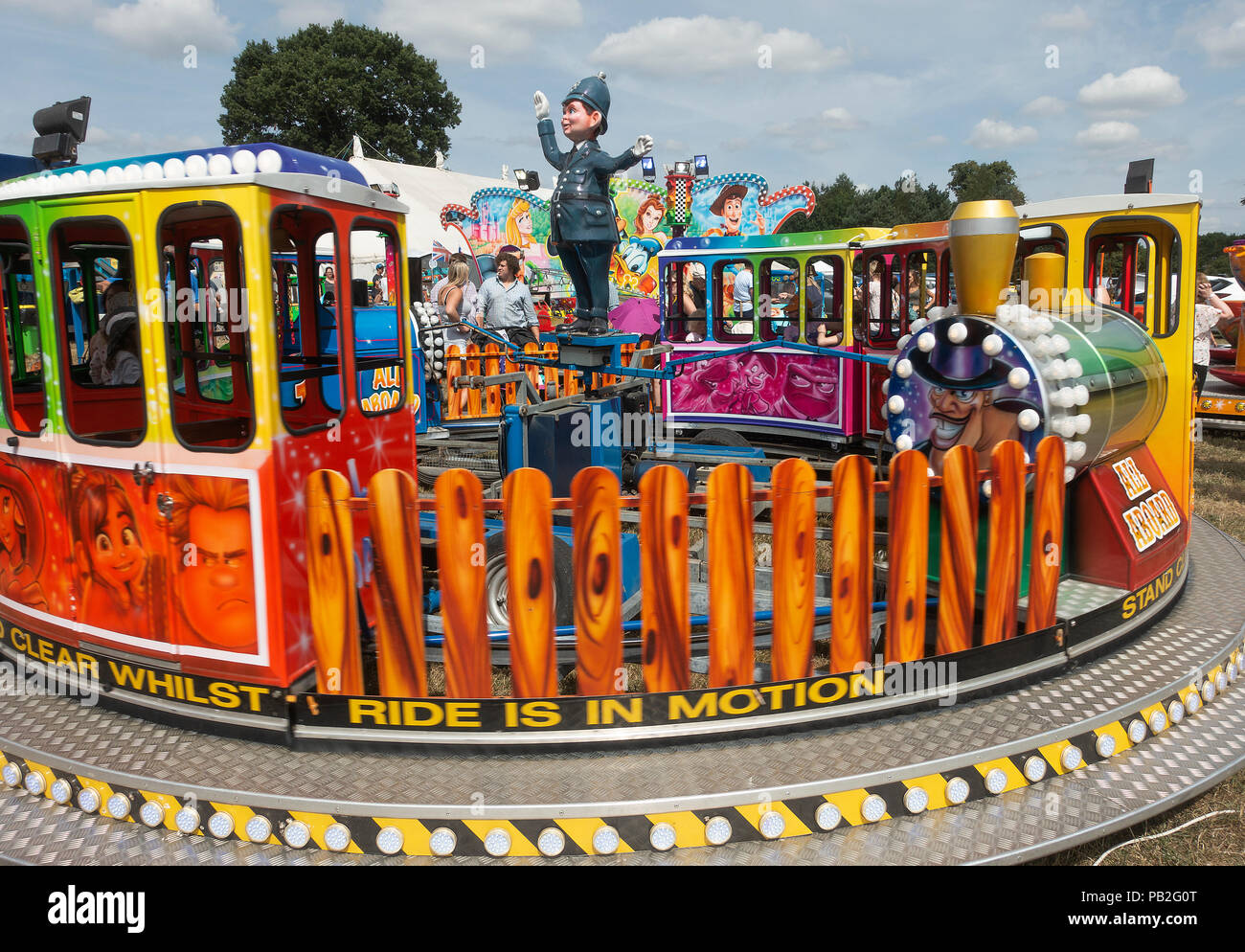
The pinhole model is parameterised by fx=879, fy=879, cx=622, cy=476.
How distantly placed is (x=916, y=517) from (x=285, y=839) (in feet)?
7.76

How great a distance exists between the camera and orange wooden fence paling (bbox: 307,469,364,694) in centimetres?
294

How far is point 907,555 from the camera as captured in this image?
3.22 m

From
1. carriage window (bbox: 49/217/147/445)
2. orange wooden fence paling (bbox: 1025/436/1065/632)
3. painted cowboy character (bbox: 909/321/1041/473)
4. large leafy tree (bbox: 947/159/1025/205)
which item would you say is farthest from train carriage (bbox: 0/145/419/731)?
large leafy tree (bbox: 947/159/1025/205)

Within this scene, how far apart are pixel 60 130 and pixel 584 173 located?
2.55 meters

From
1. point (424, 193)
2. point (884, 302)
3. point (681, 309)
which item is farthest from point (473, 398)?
point (424, 193)

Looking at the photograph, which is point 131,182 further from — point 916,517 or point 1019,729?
point 1019,729

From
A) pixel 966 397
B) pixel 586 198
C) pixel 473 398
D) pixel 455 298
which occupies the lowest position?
pixel 473 398

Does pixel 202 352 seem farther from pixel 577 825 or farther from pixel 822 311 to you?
pixel 822 311

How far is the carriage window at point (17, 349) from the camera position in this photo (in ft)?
11.6

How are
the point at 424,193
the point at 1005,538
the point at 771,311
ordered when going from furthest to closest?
the point at 424,193, the point at 771,311, the point at 1005,538

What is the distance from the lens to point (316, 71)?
52.8 metres

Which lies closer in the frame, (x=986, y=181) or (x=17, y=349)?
(x=17, y=349)

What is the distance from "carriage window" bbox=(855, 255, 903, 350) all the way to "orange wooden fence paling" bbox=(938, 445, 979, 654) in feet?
18.8

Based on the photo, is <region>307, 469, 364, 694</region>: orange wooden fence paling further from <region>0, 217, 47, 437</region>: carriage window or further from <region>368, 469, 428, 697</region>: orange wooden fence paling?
<region>0, 217, 47, 437</region>: carriage window
